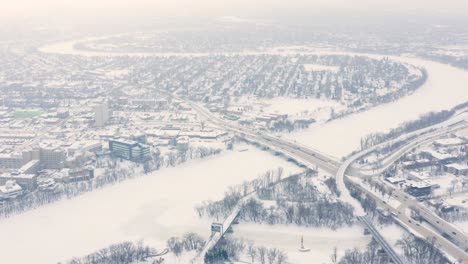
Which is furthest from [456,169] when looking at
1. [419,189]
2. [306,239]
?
[306,239]

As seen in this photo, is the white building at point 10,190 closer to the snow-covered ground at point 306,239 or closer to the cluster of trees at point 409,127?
the snow-covered ground at point 306,239

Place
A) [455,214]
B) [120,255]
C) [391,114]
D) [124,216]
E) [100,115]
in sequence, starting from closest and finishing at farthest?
1. [120,255]
2. [455,214]
3. [124,216]
4. [100,115]
5. [391,114]

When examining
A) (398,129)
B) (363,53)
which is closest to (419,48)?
(363,53)

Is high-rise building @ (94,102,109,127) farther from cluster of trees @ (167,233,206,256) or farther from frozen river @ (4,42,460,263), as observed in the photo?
cluster of trees @ (167,233,206,256)

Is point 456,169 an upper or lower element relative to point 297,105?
lower

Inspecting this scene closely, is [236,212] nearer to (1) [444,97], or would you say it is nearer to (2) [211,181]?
(2) [211,181]

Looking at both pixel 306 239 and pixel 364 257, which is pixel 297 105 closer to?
pixel 306 239

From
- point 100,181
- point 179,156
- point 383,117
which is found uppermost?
point 383,117
